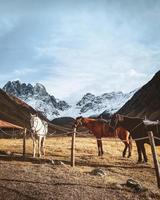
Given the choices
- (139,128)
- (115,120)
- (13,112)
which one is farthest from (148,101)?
(139,128)

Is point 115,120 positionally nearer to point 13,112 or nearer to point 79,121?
point 79,121

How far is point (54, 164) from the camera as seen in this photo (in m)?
15.2

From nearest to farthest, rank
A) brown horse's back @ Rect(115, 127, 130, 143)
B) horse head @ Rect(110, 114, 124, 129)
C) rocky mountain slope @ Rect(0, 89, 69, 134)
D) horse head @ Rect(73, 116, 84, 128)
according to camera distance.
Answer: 1. horse head @ Rect(110, 114, 124, 129)
2. brown horse's back @ Rect(115, 127, 130, 143)
3. horse head @ Rect(73, 116, 84, 128)
4. rocky mountain slope @ Rect(0, 89, 69, 134)

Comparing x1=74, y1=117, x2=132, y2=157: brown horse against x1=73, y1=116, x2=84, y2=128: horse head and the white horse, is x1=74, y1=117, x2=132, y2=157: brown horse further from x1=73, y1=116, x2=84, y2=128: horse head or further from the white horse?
the white horse

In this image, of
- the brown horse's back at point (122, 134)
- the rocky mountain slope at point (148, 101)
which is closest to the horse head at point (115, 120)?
the brown horse's back at point (122, 134)

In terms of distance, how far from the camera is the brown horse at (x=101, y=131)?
20.6 metres

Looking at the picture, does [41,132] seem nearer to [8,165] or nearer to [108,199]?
[8,165]

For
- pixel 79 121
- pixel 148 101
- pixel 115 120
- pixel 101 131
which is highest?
pixel 148 101

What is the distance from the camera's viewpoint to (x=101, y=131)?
70.3 ft

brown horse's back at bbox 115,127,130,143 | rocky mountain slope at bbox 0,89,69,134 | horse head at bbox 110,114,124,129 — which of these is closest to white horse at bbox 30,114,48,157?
horse head at bbox 110,114,124,129

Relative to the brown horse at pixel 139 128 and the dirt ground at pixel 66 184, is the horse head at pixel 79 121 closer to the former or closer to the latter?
the brown horse at pixel 139 128

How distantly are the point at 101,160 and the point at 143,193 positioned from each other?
26.1 feet

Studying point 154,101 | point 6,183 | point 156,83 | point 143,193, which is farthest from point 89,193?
point 156,83

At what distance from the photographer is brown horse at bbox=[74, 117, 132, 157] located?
20.6 metres
